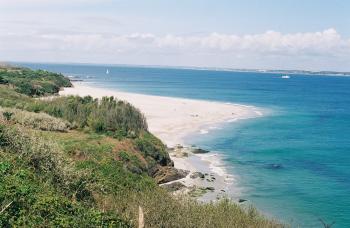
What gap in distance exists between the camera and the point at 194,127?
76.8 metres

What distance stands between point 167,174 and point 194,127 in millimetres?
35469

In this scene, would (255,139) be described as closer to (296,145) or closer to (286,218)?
(296,145)

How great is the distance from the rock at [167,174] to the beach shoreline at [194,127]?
0.64 meters

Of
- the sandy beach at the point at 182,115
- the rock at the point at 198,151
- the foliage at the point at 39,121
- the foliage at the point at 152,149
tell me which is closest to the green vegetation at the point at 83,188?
the foliage at the point at 39,121

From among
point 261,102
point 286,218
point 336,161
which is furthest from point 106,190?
point 261,102

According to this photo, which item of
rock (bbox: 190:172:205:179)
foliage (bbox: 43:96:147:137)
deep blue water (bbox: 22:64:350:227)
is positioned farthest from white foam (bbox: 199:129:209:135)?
rock (bbox: 190:172:205:179)

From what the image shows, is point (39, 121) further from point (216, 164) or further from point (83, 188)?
point (216, 164)

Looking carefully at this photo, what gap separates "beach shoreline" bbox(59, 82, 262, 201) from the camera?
4258 cm

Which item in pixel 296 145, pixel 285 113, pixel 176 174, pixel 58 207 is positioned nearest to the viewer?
pixel 58 207

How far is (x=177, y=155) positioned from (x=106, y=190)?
29.6 metres

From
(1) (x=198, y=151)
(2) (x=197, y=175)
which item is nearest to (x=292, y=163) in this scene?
(1) (x=198, y=151)

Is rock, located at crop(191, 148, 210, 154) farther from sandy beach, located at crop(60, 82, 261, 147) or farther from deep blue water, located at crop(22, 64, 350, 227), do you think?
sandy beach, located at crop(60, 82, 261, 147)

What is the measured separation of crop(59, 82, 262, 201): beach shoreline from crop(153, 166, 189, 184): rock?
2.09ft

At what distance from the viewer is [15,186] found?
55.0 feet
